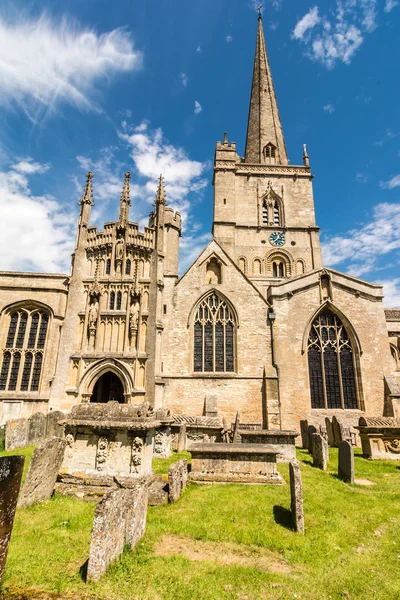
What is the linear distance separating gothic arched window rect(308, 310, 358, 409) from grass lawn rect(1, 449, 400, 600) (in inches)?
435

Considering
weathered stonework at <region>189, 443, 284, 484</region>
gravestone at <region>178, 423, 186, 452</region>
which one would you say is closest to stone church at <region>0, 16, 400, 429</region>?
gravestone at <region>178, 423, 186, 452</region>

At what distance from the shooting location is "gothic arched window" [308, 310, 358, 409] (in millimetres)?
17891

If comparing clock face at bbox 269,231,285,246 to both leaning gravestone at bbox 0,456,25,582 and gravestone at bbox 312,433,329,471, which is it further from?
leaning gravestone at bbox 0,456,25,582

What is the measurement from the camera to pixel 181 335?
18.9 m

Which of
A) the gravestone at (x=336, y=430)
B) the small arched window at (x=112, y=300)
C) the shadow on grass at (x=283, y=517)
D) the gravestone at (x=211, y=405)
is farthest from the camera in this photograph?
the small arched window at (x=112, y=300)

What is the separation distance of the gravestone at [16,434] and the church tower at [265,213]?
19.3 m

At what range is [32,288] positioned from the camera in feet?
62.9

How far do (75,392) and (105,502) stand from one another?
47.3 feet

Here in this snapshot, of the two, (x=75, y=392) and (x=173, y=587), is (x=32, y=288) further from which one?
(x=173, y=587)

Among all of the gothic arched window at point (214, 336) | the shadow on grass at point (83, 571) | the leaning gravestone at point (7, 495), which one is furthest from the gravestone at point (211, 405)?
the leaning gravestone at point (7, 495)

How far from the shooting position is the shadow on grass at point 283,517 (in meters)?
5.67

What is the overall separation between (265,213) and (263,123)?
11.3 meters

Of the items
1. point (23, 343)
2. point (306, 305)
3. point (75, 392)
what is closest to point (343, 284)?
point (306, 305)

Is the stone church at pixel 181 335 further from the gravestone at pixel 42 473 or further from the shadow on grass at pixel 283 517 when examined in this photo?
the shadow on grass at pixel 283 517
